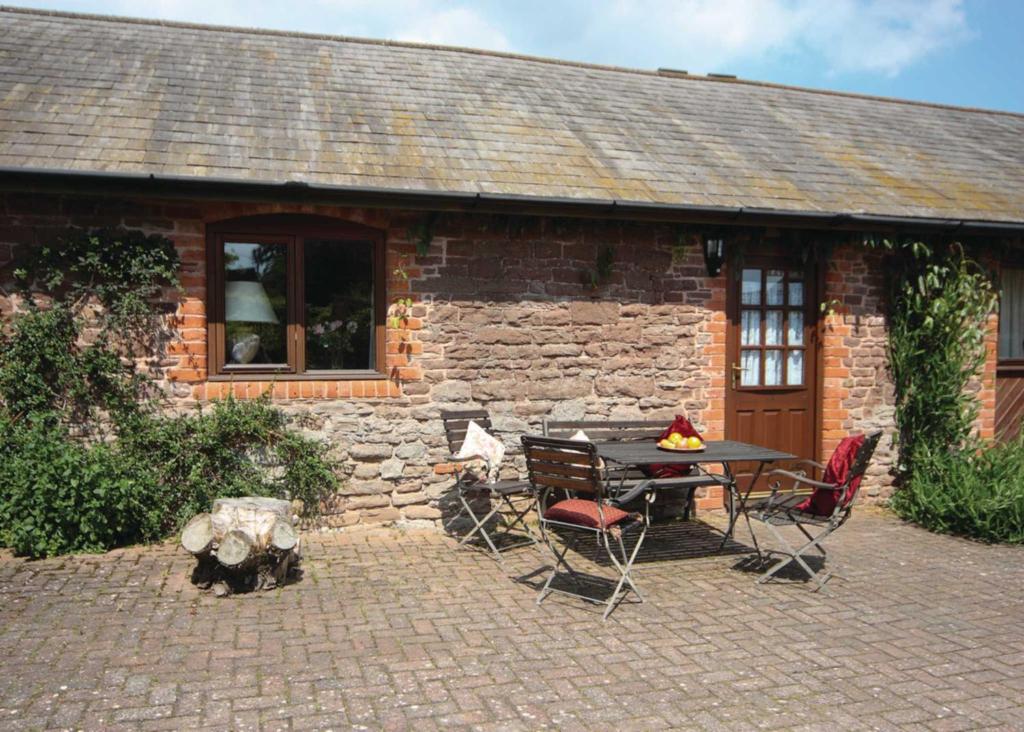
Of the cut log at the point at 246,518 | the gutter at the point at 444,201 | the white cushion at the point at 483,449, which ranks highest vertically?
the gutter at the point at 444,201

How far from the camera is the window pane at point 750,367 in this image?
803 cm

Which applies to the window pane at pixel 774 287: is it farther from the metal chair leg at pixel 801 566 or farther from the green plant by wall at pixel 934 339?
the metal chair leg at pixel 801 566

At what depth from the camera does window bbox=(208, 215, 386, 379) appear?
6.80m

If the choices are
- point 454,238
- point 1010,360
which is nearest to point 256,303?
point 454,238

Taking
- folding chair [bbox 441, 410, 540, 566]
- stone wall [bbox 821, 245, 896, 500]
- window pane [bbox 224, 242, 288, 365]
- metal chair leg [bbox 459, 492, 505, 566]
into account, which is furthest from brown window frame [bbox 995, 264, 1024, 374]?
window pane [bbox 224, 242, 288, 365]

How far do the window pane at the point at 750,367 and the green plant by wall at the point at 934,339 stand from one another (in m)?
1.41

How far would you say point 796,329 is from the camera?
8.23m

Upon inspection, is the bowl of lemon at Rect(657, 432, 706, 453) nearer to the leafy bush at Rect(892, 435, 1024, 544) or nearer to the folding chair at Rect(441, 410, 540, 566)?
the folding chair at Rect(441, 410, 540, 566)

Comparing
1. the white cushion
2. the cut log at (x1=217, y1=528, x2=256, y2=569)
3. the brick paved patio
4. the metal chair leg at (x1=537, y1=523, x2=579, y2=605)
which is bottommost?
the brick paved patio

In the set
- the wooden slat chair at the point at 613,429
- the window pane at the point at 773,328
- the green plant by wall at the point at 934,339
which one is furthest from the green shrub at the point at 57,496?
the green plant by wall at the point at 934,339

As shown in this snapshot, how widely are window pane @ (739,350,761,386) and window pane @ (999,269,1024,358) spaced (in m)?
2.98

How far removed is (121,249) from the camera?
641cm

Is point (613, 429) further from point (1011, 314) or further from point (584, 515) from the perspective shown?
point (1011, 314)

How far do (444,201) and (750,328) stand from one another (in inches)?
130
